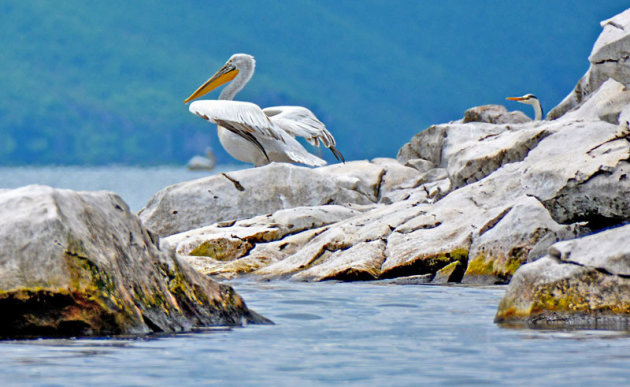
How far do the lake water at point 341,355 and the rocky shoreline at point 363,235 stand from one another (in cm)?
23

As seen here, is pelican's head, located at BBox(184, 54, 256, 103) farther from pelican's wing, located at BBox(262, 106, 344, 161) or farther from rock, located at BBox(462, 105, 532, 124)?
rock, located at BBox(462, 105, 532, 124)

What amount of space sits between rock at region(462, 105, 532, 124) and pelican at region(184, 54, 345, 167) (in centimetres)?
521

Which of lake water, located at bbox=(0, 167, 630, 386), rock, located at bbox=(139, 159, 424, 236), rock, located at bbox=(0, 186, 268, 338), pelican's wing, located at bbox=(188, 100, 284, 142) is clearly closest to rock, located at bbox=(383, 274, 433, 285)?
lake water, located at bbox=(0, 167, 630, 386)

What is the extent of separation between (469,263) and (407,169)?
694 centimetres

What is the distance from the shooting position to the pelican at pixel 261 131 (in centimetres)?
1266

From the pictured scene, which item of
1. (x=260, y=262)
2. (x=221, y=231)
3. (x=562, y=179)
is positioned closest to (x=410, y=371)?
(x=562, y=179)

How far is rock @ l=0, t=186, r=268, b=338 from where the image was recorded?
3.86m

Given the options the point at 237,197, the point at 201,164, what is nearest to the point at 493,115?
the point at 237,197

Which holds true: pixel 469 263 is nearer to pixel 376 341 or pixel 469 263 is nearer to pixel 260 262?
pixel 260 262

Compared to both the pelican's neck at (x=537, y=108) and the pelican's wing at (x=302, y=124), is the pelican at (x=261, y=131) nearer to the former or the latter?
the pelican's wing at (x=302, y=124)

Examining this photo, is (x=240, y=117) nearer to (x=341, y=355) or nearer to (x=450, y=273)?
(x=450, y=273)

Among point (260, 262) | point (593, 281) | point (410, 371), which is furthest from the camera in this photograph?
point (260, 262)

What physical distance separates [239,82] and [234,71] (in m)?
0.61

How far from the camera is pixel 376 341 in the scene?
13.1 ft
